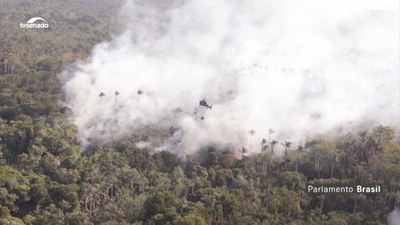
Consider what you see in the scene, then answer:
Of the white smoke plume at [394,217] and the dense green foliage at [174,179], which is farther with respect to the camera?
the white smoke plume at [394,217]

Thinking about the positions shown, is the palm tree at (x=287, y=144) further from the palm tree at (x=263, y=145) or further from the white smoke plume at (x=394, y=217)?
the white smoke plume at (x=394, y=217)

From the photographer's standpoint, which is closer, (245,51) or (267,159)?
(267,159)

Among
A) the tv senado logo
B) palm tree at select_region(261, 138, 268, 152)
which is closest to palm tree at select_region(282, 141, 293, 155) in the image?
palm tree at select_region(261, 138, 268, 152)

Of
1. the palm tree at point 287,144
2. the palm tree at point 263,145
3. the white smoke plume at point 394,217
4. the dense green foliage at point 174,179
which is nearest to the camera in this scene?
the dense green foliage at point 174,179

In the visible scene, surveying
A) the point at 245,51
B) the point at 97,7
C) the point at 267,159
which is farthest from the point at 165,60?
the point at 97,7

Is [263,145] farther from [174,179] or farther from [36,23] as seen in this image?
[36,23]

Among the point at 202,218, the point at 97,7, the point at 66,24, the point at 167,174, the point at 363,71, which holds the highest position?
the point at 97,7

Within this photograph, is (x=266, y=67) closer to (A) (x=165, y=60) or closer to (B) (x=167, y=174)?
(A) (x=165, y=60)

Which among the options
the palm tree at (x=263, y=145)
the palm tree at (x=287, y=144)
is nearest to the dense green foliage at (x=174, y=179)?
the palm tree at (x=263, y=145)
